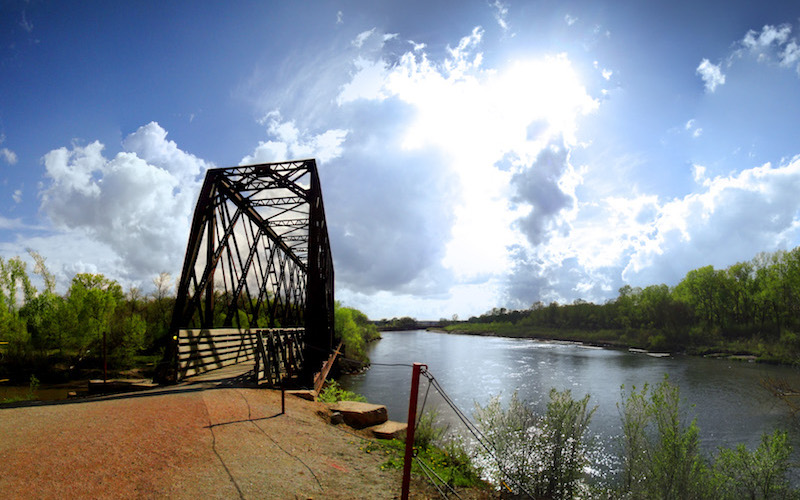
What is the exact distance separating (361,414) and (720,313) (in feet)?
249

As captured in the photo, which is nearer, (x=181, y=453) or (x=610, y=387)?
(x=181, y=453)

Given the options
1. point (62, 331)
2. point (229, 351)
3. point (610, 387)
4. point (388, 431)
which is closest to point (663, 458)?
point (388, 431)

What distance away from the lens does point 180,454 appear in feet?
18.3

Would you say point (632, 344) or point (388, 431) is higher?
point (388, 431)

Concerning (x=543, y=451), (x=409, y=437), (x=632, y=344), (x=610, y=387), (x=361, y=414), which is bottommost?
(x=632, y=344)

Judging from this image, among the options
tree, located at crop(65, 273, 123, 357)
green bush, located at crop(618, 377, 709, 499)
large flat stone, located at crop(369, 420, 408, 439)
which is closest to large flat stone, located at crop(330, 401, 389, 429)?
large flat stone, located at crop(369, 420, 408, 439)

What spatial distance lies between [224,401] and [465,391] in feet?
70.4

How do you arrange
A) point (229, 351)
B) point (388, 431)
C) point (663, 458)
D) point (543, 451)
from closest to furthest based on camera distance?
point (663, 458), point (543, 451), point (388, 431), point (229, 351)

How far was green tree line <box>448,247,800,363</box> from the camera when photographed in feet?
159

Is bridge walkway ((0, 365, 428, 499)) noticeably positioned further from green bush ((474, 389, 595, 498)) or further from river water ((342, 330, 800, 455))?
river water ((342, 330, 800, 455))

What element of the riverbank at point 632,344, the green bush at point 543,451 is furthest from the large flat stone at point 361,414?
the riverbank at point 632,344

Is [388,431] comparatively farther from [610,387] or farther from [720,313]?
[720,313]

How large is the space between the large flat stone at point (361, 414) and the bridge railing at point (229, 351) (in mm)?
1972

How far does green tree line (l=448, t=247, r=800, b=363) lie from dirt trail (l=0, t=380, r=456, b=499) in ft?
157
